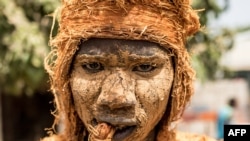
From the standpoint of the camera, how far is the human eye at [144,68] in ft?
7.93

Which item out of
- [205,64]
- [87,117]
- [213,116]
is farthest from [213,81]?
[87,117]

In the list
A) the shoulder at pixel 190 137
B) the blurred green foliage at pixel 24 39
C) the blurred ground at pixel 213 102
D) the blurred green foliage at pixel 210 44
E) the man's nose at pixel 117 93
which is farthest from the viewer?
the blurred ground at pixel 213 102

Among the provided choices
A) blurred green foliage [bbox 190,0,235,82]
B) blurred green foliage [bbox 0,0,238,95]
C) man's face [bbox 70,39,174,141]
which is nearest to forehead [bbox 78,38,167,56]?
man's face [bbox 70,39,174,141]

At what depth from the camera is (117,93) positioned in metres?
2.33

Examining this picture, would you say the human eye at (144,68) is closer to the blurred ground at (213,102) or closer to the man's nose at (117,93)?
the man's nose at (117,93)

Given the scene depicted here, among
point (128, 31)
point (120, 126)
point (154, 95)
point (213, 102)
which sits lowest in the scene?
point (213, 102)

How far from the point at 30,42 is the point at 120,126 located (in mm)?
3022

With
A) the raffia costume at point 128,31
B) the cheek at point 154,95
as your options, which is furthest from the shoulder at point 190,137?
the cheek at point 154,95

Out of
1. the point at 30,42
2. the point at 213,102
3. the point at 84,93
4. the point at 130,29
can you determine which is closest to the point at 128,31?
the point at 130,29

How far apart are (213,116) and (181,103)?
22.9 ft

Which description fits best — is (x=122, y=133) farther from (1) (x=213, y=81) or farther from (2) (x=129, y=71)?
(1) (x=213, y=81)

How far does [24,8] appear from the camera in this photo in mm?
5777

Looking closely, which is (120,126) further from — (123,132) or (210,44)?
(210,44)

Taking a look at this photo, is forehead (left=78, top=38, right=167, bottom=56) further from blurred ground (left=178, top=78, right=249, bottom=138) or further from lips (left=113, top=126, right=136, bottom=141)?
blurred ground (left=178, top=78, right=249, bottom=138)
